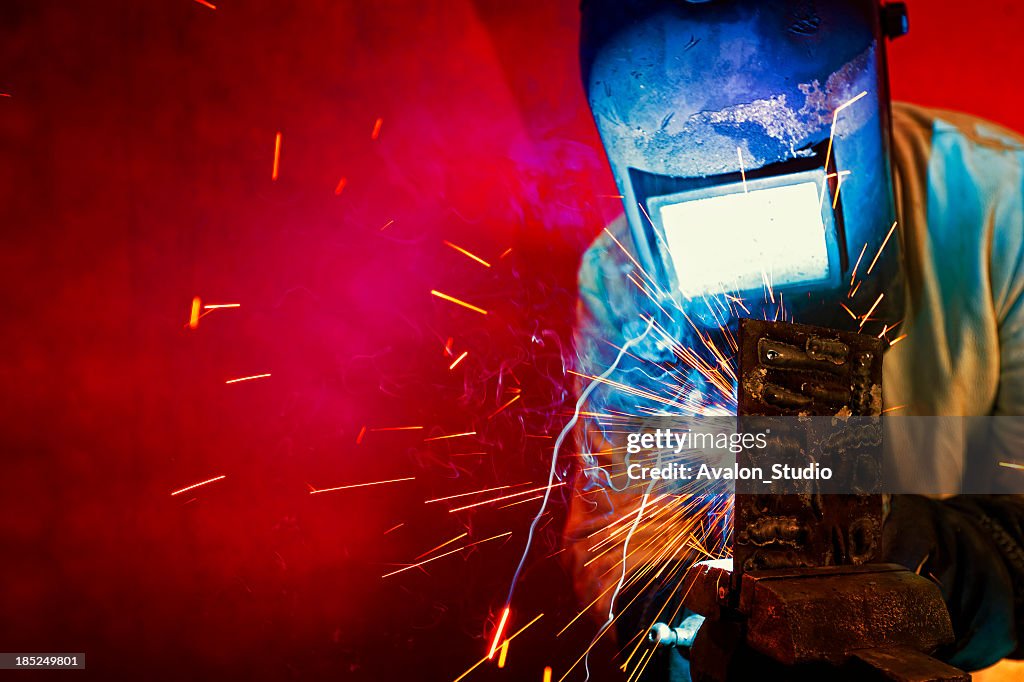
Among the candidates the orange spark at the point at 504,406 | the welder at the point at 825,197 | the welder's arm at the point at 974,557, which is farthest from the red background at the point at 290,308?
the welder's arm at the point at 974,557

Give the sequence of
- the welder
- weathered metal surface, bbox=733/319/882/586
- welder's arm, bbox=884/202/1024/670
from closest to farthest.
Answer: weathered metal surface, bbox=733/319/882/586 → welder's arm, bbox=884/202/1024/670 → the welder

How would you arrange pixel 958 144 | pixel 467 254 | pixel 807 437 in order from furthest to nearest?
pixel 467 254 → pixel 958 144 → pixel 807 437

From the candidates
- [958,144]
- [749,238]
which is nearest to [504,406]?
[749,238]

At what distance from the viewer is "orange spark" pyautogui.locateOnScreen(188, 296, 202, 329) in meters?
1.69

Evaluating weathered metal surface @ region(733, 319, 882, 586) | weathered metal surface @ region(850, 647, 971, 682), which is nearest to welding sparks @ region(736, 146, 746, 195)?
weathered metal surface @ region(733, 319, 882, 586)

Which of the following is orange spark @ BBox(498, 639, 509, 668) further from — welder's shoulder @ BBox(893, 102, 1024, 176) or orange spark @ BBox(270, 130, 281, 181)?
welder's shoulder @ BBox(893, 102, 1024, 176)

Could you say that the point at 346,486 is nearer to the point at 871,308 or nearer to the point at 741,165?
the point at 741,165

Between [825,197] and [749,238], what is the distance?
0.19 meters

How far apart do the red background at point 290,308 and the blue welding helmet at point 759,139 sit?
1.38 ft

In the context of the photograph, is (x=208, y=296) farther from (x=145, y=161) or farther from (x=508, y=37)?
(x=508, y=37)

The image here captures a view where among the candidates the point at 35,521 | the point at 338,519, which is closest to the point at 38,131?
the point at 35,521

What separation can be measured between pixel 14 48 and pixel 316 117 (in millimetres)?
821

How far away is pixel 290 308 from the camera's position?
1771 mm

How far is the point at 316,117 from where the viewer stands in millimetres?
1823
